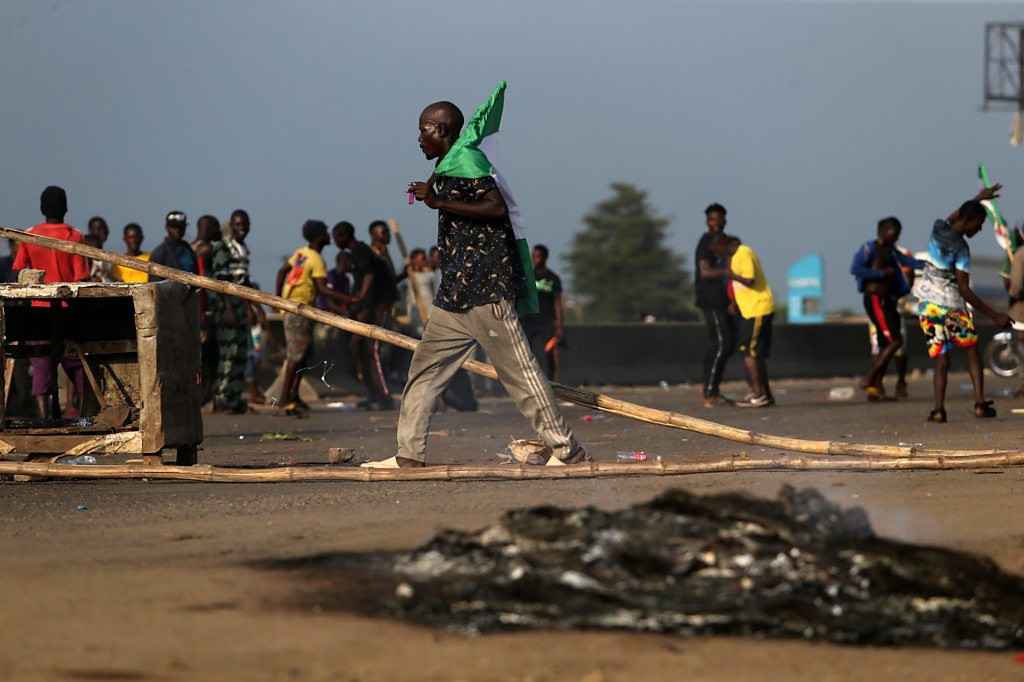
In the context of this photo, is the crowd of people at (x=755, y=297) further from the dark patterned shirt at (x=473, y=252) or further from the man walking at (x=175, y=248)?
the dark patterned shirt at (x=473, y=252)

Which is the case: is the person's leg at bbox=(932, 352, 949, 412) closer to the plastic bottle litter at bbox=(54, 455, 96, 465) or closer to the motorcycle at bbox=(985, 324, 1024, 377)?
the plastic bottle litter at bbox=(54, 455, 96, 465)

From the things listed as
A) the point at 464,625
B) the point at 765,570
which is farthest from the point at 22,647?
the point at 765,570

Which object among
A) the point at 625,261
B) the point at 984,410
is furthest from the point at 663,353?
the point at 625,261

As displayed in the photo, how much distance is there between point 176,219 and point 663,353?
11.3m

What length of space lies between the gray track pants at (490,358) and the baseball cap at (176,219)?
627 cm

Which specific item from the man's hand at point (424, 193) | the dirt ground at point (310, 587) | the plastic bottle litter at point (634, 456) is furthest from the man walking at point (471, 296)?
the plastic bottle litter at point (634, 456)

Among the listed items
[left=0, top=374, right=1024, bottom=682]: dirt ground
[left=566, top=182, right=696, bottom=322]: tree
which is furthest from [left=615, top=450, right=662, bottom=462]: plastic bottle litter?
[left=566, top=182, right=696, bottom=322]: tree

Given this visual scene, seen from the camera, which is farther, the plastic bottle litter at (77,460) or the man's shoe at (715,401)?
the man's shoe at (715,401)

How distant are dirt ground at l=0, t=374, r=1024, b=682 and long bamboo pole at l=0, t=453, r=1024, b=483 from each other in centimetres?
6

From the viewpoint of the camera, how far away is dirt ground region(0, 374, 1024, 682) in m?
3.75

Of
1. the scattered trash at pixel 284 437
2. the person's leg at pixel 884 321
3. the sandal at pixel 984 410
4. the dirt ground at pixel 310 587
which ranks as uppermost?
the person's leg at pixel 884 321

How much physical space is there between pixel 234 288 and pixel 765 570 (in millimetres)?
4829

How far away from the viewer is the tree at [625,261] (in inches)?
3450

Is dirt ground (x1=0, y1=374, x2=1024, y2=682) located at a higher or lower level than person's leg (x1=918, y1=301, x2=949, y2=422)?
lower
